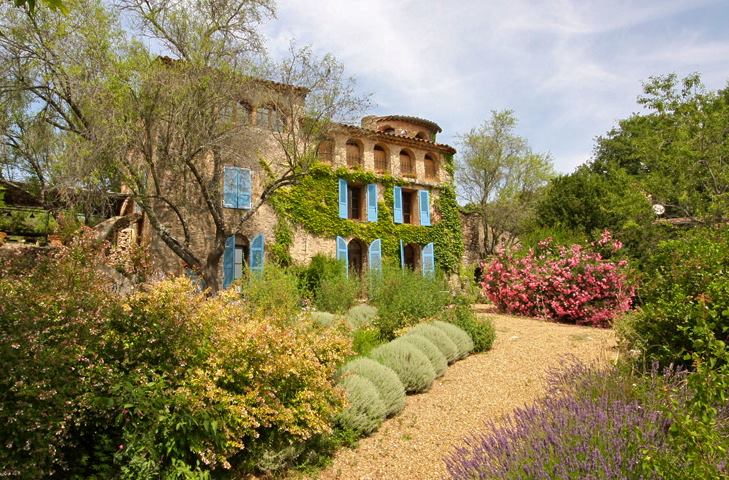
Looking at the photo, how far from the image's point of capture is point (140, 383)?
3357mm

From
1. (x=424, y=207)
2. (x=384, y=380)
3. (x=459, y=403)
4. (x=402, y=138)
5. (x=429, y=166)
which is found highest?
(x=402, y=138)

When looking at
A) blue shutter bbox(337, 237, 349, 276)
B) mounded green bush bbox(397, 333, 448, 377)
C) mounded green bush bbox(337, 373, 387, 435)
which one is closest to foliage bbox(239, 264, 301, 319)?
mounded green bush bbox(397, 333, 448, 377)

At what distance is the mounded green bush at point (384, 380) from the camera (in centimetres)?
520

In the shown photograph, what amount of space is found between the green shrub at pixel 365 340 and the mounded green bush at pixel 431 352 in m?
0.60

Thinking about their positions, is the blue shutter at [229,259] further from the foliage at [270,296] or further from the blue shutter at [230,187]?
the foliage at [270,296]

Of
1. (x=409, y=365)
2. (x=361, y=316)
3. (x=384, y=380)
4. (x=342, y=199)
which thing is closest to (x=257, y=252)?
(x=342, y=199)

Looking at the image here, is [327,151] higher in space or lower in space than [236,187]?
higher

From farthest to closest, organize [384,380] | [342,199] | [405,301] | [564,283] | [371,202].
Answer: [371,202], [342,199], [564,283], [405,301], [384,380]

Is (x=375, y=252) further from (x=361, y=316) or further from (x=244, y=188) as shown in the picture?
(x=361, y=316)

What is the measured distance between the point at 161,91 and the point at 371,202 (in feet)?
31.5

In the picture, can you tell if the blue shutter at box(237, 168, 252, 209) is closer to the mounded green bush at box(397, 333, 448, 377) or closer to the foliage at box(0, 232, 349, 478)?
the mounded green bush at box(397, 333, 448, 377)

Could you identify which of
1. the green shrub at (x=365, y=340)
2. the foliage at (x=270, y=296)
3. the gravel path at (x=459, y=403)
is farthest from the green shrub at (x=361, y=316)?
the gravel path at (x=459, y=403)

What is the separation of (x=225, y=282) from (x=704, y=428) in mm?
15312

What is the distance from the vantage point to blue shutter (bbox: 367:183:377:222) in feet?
64.6
